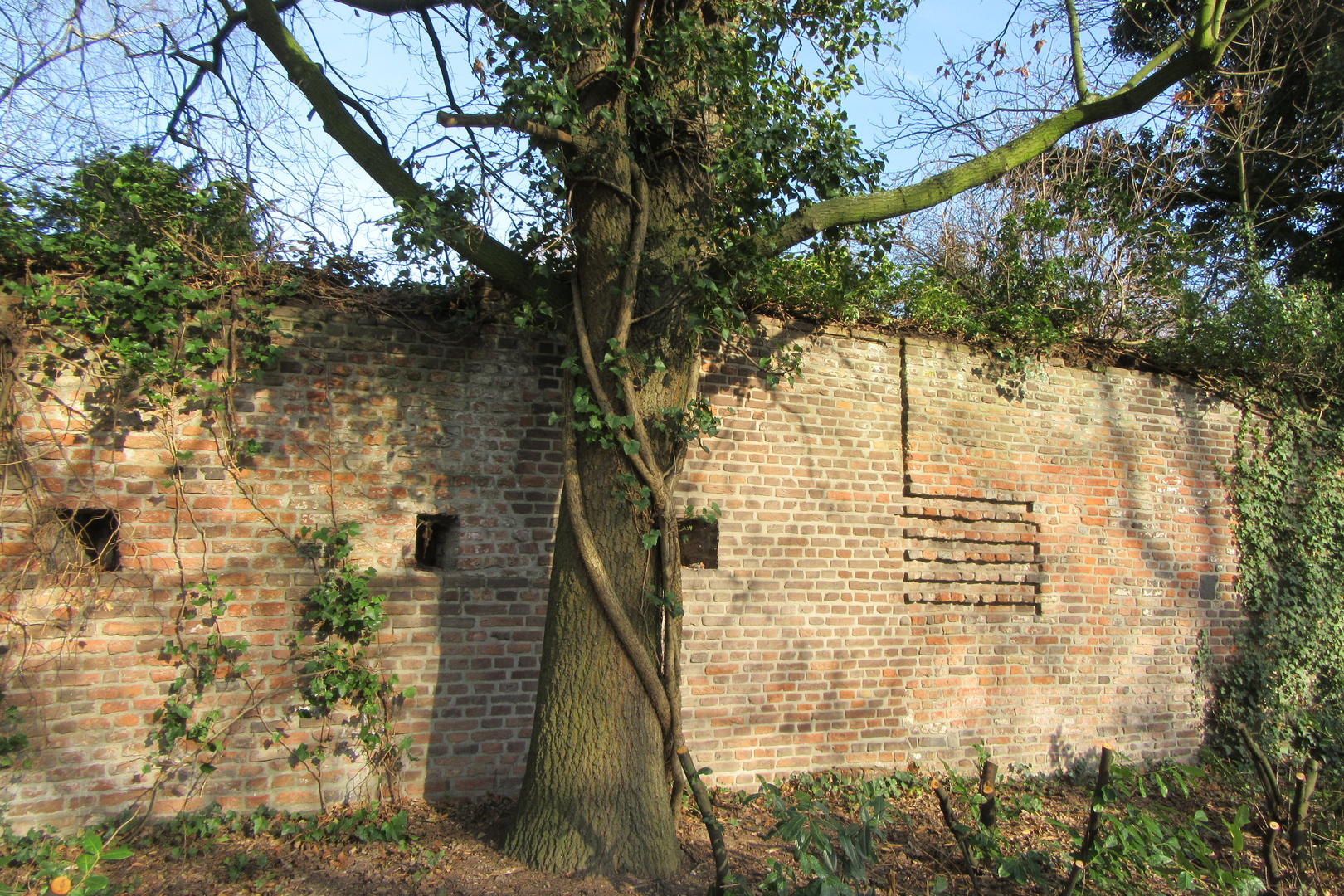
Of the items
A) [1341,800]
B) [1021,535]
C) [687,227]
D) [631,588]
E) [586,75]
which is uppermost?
[586,75]

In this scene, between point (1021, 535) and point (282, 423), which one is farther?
point (1021, 535)

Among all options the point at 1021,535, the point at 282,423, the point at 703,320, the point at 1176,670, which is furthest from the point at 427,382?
the point at 1176,670

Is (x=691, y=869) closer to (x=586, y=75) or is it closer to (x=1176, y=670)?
(x=586, y=75)

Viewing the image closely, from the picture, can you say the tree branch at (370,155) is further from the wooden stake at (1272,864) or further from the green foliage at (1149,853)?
the wooden stake at (1272,864)

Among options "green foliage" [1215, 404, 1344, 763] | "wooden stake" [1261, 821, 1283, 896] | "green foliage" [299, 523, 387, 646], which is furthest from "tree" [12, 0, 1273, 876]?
"green foliage" [1215, 404, 1344, 763]

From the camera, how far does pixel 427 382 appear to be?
4.56m

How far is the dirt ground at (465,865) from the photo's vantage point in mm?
3561

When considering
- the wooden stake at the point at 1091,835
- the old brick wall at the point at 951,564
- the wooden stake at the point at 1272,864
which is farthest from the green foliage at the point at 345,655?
the wooden stake at the point at 1272,864

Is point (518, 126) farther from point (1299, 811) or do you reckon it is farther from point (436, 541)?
point (1299, 811)

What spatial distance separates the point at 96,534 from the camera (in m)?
4.06

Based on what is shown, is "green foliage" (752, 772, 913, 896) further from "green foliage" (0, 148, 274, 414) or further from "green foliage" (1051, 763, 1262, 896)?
"green foliage" (0, 148, 274, 414)

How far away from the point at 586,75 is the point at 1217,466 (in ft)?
20.9

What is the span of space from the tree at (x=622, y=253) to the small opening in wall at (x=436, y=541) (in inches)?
35.7

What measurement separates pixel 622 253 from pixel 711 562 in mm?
2155
